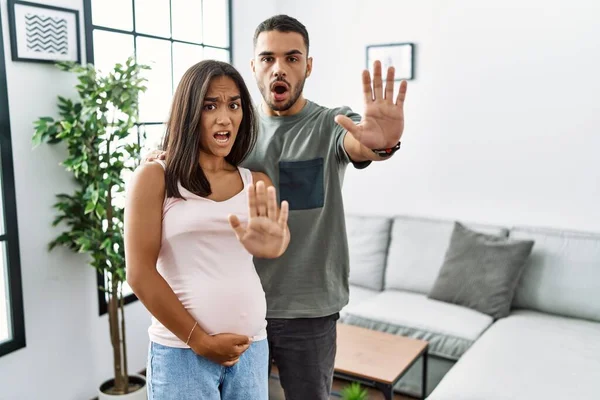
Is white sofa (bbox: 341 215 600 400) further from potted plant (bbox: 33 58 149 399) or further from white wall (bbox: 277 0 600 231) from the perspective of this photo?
potted plant (bbox: 33 58 149 399)

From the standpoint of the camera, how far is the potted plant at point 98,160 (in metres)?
2.46

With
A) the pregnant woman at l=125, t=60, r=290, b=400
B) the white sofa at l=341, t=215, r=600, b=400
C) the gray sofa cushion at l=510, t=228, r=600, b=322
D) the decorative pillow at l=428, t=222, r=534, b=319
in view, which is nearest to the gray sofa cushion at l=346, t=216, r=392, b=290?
the white sofa at l=341, t=215, r=600, b=400

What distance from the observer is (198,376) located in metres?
1.24

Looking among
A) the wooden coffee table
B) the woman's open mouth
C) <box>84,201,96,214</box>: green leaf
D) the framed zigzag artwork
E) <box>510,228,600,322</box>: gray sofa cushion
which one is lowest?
the wooden coffee table

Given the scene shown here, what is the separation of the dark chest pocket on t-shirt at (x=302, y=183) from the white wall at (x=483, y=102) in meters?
2.14

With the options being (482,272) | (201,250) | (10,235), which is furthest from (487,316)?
(10,235)

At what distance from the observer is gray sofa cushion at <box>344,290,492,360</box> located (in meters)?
2.77

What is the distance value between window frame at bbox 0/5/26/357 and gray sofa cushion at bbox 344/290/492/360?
5.24 ft

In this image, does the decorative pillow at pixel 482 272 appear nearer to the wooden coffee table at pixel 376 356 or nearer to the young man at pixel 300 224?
the wooden coffee table at pixel 376 356

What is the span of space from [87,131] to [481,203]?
228 cm

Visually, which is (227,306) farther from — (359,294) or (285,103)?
(359,294)

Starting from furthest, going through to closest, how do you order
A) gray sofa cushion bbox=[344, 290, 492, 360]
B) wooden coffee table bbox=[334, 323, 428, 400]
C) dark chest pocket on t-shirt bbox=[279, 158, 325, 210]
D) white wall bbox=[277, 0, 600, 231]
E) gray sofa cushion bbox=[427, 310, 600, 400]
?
white wall bbox=[277, 0, 600, 231]
gray sofa cushion bbox=[344, 290, 492, 360]
wooden coffee table bbox=[334, 323, 428, 400]
gray sofa cushion bbox=[427, 310, 600, 400]
dark chest pocket on t-shirt bbox=[279, 158, 325, 210]

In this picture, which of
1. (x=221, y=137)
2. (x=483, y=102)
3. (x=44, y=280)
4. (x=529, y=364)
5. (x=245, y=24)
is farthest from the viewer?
(x=245, y=24)

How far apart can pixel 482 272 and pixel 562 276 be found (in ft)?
1.35
